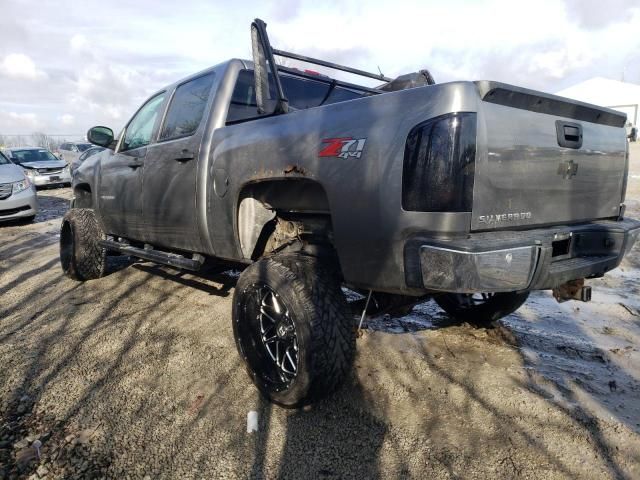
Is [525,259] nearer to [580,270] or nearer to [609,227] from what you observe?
[580,270]

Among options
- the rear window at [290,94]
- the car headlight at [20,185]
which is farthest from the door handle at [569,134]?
the car headlight at [20,185]

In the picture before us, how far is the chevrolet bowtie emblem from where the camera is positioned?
250cm

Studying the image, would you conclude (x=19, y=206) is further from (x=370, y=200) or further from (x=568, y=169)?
(x=568, y=169)

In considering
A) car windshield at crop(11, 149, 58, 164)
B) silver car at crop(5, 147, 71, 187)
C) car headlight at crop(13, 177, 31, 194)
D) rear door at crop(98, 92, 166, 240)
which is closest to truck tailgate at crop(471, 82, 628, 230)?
rear door at crop(98, 92, 166, 240)

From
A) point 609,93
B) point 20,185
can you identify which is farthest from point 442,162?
point 609,93

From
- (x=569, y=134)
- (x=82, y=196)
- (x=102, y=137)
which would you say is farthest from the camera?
(x=82, y=196)

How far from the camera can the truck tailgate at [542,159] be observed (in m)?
2.17

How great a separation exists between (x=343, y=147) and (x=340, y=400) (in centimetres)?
145

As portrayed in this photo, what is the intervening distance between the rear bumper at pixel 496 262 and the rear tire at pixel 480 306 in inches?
44.0

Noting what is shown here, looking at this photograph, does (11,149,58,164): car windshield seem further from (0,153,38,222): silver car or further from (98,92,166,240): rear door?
(98,92,166,240): rear door

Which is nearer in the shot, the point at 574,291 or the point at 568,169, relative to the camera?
the point at 568,169

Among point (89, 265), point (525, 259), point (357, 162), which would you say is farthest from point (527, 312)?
point (89, 265)

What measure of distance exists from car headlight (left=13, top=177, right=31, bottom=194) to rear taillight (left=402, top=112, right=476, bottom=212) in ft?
33.4

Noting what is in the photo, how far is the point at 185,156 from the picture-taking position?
3.54 meters
